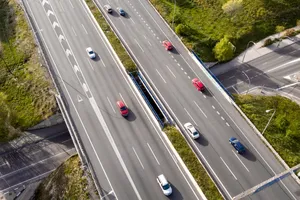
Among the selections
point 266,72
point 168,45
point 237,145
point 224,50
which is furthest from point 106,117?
point 266,72

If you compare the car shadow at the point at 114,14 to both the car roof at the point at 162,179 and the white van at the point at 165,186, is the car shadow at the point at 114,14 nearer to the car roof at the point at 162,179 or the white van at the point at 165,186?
the car roof at the point at 162,179

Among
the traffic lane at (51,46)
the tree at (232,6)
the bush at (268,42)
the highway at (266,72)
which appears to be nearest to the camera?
the traffic lane at (51,46)

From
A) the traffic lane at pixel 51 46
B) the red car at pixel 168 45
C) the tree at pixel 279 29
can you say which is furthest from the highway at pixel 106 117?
the tree at pixel 279 29

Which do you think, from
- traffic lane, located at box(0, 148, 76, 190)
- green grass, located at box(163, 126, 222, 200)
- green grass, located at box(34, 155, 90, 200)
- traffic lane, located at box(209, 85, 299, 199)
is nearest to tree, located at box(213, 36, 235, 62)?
traffic lane, located at box(209, 85, 299, 199)

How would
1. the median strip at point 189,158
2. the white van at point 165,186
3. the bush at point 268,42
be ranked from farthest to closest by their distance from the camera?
the bush at point 268,42, the median strip at point 189,158, the white van at point 165,186

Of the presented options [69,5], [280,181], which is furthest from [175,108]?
[69,5]
